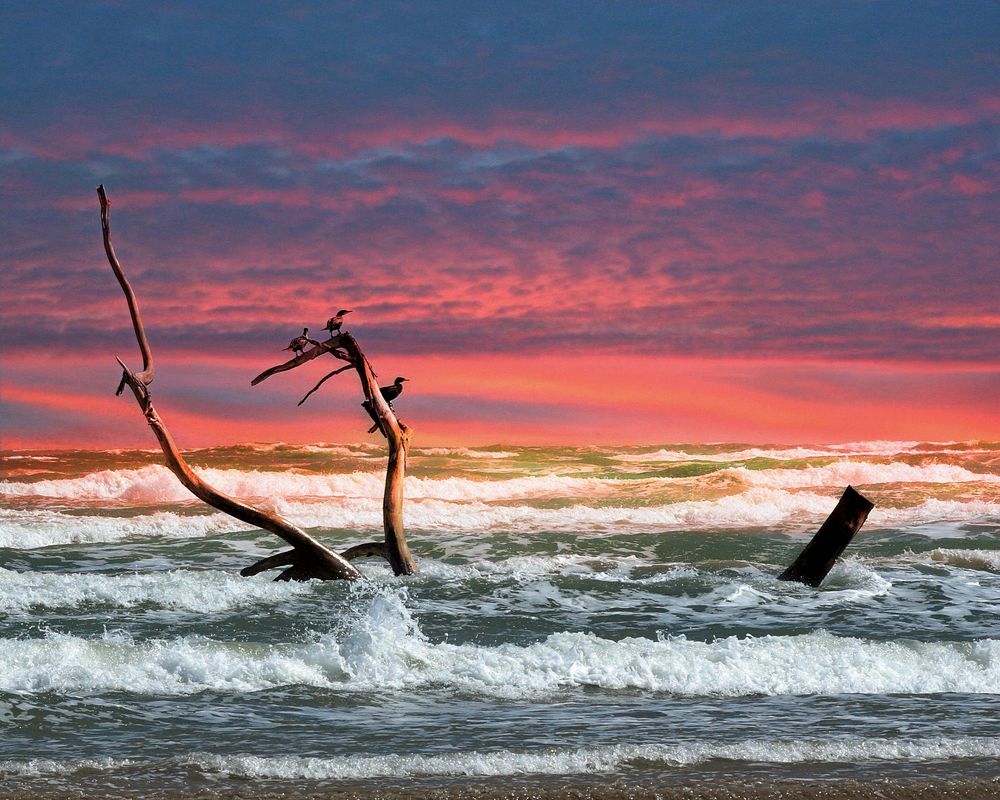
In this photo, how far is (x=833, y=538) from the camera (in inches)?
579

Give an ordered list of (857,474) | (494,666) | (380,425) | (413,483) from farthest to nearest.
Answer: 1. (857,474)
2. (413,483)
3. (380,425)
4. (494,666)

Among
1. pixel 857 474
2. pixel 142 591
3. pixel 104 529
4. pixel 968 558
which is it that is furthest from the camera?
pixel 857 474

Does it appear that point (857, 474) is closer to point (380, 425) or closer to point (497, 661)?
point (380, 425)

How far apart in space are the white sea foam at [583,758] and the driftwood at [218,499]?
27.1 ft

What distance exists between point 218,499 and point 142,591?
173cm

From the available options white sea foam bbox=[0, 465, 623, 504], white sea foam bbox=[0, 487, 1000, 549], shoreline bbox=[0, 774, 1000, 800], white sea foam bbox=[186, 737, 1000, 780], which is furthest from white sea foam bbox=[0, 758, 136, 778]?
white sea foam bbox=[0, 465, 623, 504]

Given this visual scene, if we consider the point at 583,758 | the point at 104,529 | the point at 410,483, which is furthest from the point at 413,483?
the point at 583,758

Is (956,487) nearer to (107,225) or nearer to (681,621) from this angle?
(681,621)

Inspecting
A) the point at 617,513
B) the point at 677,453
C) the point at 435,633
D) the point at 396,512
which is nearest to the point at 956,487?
the point at 617,513

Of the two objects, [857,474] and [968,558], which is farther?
[857,474]

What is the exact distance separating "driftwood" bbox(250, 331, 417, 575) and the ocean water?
1.50ft

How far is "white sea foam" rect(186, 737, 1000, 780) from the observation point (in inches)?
257

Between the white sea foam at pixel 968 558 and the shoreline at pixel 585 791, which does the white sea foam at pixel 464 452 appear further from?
the shoreline at pixel 585 791

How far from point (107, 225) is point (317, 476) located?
30145 mm
